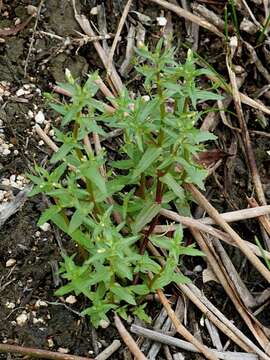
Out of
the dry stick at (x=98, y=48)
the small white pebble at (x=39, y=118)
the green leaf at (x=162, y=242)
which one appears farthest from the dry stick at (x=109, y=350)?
the dry stick at (x=98, y=48)

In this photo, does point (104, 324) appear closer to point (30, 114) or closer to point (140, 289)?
point (140, 289)

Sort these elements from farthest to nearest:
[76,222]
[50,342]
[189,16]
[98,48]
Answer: [189,16] → [98,48] → [50,342] → [76,222]

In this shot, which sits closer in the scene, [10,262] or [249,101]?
[10,262]

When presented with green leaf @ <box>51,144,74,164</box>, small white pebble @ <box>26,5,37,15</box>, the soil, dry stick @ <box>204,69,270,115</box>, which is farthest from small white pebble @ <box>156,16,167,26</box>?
green leaf @ <box>51,144,74,164</box>

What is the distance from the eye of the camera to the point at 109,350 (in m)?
2.67

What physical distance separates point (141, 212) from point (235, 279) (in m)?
0.45

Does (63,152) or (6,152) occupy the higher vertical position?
(63,152)

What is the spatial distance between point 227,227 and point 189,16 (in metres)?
1.00

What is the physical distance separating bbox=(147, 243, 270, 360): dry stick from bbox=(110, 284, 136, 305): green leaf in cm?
27

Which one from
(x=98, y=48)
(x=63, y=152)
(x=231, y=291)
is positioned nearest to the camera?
(x=63, y=152)

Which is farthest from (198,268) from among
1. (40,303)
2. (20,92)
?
(20,92)

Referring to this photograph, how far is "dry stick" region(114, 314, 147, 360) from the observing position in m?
2.64

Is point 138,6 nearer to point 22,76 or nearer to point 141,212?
point 22,76

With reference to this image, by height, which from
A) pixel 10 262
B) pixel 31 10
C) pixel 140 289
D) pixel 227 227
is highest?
pixel 31 10
